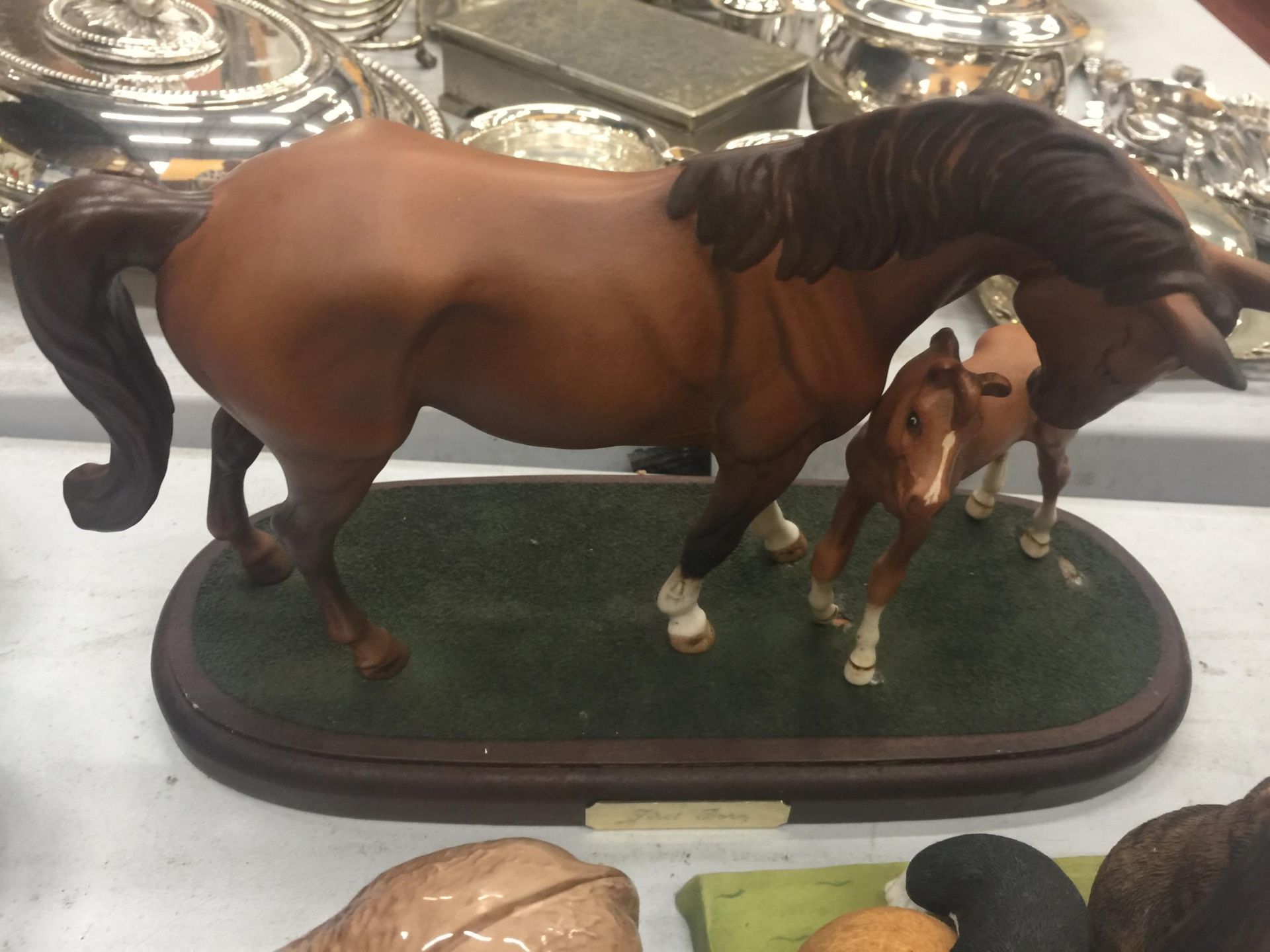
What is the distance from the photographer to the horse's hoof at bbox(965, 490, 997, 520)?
1021mm

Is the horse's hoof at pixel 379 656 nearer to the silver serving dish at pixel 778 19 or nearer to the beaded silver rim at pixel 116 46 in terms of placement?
the beaded silver rim at pixel 116 46

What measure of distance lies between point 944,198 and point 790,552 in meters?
0.44

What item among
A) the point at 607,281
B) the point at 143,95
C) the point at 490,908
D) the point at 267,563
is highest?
the point at 607,281

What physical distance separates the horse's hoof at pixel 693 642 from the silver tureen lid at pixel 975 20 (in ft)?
2.95

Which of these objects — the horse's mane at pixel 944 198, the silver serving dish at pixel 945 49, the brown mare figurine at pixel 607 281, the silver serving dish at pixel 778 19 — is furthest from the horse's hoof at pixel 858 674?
the silver serving dish at pixel 778 19

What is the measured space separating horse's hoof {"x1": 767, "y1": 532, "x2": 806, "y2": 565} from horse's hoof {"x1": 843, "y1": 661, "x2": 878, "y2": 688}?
0.15 metres

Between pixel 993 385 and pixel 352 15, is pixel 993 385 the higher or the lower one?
the higher one

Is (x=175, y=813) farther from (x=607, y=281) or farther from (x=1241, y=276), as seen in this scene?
(x=1241, y=276)

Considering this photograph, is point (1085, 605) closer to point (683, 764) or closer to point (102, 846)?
point (683, 764)

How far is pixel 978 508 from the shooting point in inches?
40.3

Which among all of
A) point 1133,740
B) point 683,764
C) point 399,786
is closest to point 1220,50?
point 1133,740

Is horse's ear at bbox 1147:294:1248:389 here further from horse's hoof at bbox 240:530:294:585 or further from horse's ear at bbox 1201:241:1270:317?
horse's hoof at bbox 240:530:294:585

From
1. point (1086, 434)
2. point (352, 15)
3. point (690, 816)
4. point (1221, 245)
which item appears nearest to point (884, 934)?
point (690, 816)

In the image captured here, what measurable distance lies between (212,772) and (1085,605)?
0.80 metres
